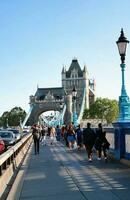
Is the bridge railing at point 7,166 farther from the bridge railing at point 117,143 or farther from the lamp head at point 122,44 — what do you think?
the lamp head at point 122,44

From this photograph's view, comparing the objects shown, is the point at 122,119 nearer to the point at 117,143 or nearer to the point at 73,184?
the point at 117,143

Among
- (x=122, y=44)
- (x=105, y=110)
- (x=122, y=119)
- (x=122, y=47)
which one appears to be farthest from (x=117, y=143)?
(x=105, y=110)

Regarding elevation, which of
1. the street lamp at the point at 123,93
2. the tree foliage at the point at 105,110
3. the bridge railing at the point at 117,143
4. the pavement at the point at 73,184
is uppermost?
the tree foliage at the point at 105,110

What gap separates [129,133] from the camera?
17312 millimetres

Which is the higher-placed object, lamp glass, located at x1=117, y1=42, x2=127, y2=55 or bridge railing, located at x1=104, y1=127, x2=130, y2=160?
lamp glass, located at x1=117, y1=42, x2=127, y2=55

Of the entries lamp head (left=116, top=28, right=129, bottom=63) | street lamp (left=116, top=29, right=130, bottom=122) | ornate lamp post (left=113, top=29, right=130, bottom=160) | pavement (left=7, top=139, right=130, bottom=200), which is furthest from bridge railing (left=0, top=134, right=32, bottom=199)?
lamp head (left=116, top=28, right=129, bottom=63)

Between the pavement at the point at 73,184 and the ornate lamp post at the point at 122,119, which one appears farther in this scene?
the ornate lamp post at the point at 122,119

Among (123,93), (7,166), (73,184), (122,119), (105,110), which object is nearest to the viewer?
(73,184)

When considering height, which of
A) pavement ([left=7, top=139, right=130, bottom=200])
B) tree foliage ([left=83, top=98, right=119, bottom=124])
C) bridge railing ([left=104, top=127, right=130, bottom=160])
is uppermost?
tree foliage ([left=83, top=98, right=119, bottom=124])

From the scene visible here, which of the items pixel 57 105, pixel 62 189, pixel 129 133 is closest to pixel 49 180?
pixel 62 189

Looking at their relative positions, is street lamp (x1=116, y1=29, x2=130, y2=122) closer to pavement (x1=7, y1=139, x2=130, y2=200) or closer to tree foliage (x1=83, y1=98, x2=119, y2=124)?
pavement (x1=7, y1=139, x2=130, y2=200)

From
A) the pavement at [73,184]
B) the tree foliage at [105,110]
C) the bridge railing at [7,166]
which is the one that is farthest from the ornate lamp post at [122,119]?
the tree foliage at [105,110]

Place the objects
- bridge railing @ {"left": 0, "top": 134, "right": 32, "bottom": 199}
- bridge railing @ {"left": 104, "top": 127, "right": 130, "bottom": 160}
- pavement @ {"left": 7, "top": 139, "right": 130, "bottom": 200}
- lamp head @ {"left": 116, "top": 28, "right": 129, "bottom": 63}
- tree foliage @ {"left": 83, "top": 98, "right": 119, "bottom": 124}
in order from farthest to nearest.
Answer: tree foliage @ {"left": 83, "top": 98, "right": 119, "bottom": 124} < lamp head @ {"left": 116, "top": 28, "right": 129, "bottom": 63} < bridge railing @ {"left": 104, "top": 127, "right": 130, "bottom": 160} < bridge railing @ {"left": 0, "top": 134, "right": 32, "bottom": 199} < pavement @ {"left": 7, "top": 139, "right": 130, "bottom": 200}

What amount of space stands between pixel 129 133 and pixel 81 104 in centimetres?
18036
